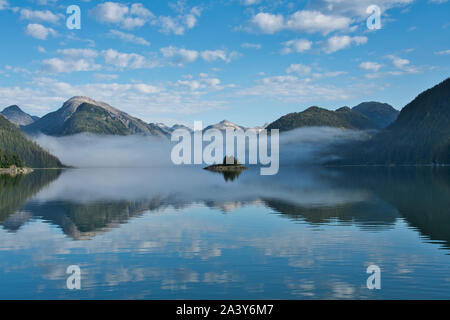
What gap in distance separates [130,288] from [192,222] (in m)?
32.1

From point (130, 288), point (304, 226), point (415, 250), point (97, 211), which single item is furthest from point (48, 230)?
point (415, 250)

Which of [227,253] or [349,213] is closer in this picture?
[227,253]

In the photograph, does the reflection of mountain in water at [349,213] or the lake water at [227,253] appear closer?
the lake water at [227,253]

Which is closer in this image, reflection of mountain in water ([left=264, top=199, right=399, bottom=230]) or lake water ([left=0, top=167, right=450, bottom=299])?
lake water ([left=0, top=167, right=450, bottom=299])

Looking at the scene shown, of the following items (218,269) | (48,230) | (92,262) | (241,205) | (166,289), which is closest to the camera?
(166,289)

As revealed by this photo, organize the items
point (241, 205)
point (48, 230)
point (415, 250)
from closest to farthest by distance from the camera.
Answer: point (415, 250) → point (48, 230) → point (241, 205)

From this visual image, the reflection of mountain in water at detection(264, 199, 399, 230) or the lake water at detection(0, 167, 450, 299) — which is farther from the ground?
the reflection of mountain in water at detection(264, 199, 399, 230)

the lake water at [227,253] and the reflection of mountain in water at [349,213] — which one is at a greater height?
the reflection of mountain in water at [349,213]

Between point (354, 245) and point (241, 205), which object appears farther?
point (241, 205)

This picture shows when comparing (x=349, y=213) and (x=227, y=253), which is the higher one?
(x=349, y=213)

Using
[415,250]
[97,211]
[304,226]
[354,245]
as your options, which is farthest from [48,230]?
[415,250]
